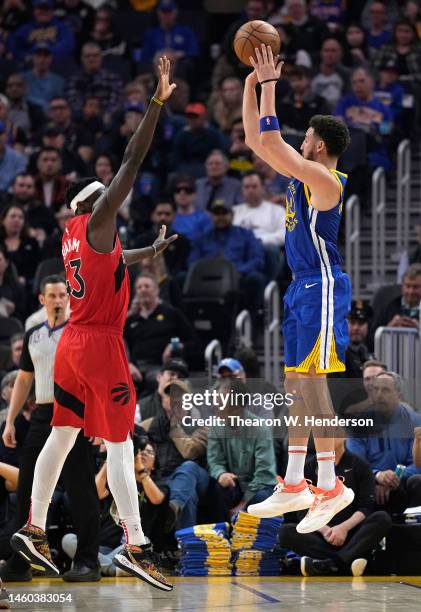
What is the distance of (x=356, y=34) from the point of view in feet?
61.0

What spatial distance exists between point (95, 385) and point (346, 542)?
130 inches

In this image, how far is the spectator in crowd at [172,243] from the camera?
1516 centimetres

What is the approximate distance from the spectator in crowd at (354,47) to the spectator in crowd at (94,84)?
3.40m

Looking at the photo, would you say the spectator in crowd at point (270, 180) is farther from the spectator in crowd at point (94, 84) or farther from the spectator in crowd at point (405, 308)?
the spectator in crowd at point (94, 84)

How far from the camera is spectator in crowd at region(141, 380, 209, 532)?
1108 centimetres

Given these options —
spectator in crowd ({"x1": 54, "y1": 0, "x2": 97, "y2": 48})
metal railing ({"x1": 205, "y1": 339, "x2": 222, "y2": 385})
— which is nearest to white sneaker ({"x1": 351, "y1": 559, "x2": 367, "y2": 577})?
metal railing ({"x1": 205, "y1": 339, "x2": 222, "y2": 385})

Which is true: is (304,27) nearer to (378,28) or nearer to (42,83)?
(378,28)

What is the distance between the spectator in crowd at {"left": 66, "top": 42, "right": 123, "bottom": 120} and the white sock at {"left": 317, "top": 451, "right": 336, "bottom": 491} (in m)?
11.6

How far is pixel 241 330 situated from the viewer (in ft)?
46.3

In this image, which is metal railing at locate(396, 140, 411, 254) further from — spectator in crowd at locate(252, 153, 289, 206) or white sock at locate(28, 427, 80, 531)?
white sock at locate(28, 427, 80, 531)

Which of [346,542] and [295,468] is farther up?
[295,468]

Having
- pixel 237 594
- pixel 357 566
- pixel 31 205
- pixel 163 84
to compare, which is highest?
pixel 31 205

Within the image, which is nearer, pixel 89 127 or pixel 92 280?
pixel 92 280

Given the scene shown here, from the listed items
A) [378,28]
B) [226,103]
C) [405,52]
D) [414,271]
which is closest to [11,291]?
[414,271]
